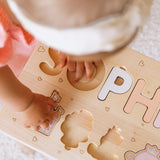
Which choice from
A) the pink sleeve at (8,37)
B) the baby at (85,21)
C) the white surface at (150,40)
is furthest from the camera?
the white surface at (150,40)

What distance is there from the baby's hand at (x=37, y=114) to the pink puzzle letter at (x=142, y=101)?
0.50 feet

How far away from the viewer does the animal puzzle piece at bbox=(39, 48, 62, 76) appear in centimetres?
53

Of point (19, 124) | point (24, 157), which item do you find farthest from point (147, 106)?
point (24, 157)

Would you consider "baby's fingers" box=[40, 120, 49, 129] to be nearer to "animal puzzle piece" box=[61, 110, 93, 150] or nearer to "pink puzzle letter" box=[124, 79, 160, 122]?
"animal puzzle piece" box=[61, 110, 93, 150]

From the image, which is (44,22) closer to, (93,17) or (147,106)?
(93,17)

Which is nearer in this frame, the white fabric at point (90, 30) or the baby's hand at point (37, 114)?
the white fabric at point (90, 30)

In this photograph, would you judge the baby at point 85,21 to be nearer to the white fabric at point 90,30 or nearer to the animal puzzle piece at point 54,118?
the white fabric at point 90,30

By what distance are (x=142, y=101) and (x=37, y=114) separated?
207 mm

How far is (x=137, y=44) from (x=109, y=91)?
284mm

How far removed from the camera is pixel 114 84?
519 millimetres

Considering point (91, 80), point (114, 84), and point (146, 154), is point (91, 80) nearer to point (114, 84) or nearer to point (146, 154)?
point (114, 84)

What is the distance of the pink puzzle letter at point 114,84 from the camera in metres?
0.51

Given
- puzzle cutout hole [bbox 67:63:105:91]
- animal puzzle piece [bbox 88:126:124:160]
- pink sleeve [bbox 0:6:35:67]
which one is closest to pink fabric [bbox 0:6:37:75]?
pink sleeve [bbox 0:6:35:67]

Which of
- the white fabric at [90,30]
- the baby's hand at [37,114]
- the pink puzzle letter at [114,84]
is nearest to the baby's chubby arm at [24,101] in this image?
the baby's hand at [37,114]
